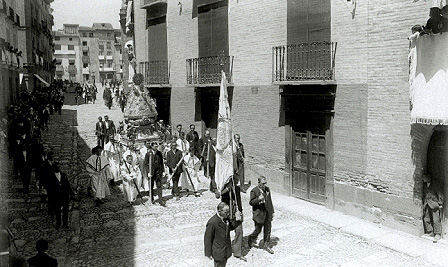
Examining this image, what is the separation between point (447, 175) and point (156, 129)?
1342 cm

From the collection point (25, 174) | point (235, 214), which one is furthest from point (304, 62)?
point (25, 174)

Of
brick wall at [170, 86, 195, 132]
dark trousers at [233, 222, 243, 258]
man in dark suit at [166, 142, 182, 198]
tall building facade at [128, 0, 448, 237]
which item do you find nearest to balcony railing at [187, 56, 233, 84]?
tall building facade at [128, 0, 448, 237]

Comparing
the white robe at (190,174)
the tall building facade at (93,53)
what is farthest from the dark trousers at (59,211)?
the tall building facade at (93,53)

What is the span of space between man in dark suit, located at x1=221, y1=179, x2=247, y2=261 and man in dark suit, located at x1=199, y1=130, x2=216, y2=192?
5106 mm

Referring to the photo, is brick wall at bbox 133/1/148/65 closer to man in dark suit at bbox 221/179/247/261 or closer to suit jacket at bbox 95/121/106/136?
suit jacket at bbox 95/121/106/136

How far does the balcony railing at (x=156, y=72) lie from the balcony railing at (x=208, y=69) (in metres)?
2.19

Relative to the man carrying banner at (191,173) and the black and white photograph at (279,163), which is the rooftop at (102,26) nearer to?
the black and white photograph at (279,163)

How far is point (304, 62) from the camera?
43.3 feet

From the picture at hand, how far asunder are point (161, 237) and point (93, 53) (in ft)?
293

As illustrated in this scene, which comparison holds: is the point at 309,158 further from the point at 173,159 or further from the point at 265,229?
the point at 265,229

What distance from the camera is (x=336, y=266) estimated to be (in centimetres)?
881

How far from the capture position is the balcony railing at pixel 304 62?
12477 millimetres

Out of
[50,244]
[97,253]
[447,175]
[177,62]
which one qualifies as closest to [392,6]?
[447,175]

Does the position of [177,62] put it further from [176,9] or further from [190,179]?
[190,179]
